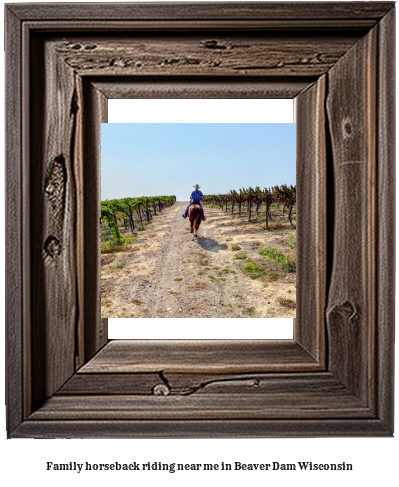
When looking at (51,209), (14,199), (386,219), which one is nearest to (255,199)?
(386,219)

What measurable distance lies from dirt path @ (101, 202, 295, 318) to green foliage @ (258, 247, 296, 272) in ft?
0.06

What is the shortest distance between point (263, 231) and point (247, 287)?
8.1 inches

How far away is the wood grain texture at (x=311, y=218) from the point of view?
1.19 m

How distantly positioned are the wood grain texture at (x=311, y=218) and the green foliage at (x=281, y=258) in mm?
23

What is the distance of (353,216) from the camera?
1190mm

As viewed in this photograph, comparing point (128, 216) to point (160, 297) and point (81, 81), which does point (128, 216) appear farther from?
point (81, 81)

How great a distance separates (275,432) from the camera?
1.18 meters

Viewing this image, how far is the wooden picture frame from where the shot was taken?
1.16 m

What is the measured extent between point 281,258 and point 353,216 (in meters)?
0.28

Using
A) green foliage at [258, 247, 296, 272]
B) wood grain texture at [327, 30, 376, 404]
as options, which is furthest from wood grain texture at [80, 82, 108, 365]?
wood grain texture at [327, 30, 376, 404]

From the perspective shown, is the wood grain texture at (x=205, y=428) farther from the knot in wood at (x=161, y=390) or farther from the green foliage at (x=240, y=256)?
the green foliage at (x=240, y=256)

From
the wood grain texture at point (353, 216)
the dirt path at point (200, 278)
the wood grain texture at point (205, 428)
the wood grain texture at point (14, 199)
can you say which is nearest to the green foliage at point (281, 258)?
the dirt path at point (200, 278)

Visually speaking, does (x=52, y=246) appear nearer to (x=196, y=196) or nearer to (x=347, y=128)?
(x=196, y=196)

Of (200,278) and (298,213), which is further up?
(298,213)
